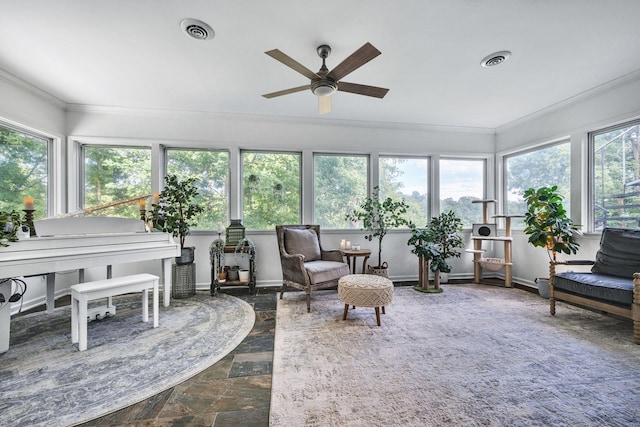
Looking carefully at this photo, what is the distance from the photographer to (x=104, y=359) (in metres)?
1.96

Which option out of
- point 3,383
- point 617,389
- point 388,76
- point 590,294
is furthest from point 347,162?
point 3,383

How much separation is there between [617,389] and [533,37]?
2.66 m

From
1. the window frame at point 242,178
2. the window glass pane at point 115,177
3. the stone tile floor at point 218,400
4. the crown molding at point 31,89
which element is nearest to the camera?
the stone tile floor at point 218,400

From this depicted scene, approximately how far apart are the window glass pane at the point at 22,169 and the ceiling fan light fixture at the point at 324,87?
3.61 meters

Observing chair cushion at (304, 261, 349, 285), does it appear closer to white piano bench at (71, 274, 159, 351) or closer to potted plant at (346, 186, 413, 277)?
potted plant at (346, 186, 413, 277)

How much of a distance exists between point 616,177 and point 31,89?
710 centimetres

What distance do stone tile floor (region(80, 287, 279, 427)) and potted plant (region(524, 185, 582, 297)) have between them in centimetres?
361

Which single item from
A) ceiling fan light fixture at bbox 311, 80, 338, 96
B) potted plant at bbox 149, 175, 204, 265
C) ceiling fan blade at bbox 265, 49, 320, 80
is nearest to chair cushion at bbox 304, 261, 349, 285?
potted plant at bbox 149, 175, 204, 265

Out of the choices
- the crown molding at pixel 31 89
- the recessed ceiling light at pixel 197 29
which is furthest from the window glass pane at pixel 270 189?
the crown molding at pixel 31 89

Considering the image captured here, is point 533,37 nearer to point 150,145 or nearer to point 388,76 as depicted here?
point 388,76

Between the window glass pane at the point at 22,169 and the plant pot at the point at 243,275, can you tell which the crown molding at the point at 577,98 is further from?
the window glass pane at the point at 22,169

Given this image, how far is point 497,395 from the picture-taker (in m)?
1.56

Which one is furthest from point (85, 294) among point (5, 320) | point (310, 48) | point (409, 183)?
point (409, 183)

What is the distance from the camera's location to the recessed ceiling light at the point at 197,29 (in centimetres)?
203
